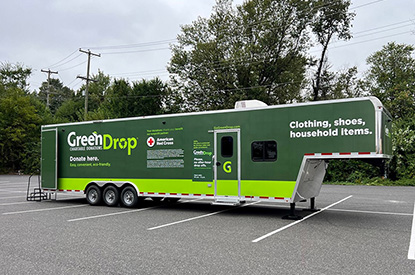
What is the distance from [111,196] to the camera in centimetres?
1288

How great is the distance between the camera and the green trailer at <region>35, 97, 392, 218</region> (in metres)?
9.12

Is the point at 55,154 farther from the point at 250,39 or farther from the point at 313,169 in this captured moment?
the point at 250,39

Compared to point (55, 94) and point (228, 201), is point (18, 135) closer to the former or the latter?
point (228, 201)

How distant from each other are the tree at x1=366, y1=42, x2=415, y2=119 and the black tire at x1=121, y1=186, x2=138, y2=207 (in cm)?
2843

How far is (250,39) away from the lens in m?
34.0

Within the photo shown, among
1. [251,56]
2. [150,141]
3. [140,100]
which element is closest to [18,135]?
[140,100]

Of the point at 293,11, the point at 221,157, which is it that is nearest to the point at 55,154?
the point at 221,157

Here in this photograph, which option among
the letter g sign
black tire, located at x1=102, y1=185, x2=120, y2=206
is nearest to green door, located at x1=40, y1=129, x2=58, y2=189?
black tire, located at x1=102, y1=185, x2=120, y2=206

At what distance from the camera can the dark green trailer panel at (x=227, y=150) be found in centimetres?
909

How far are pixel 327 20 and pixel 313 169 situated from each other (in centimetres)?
2690

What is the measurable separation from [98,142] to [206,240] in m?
7.13

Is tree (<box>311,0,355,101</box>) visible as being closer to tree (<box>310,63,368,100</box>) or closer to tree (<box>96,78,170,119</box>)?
tree (<box>310,63,368,100</box>)

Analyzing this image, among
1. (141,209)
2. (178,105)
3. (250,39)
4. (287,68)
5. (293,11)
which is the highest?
(293,11)

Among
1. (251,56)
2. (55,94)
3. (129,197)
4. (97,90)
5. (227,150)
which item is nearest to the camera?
(227,150)
